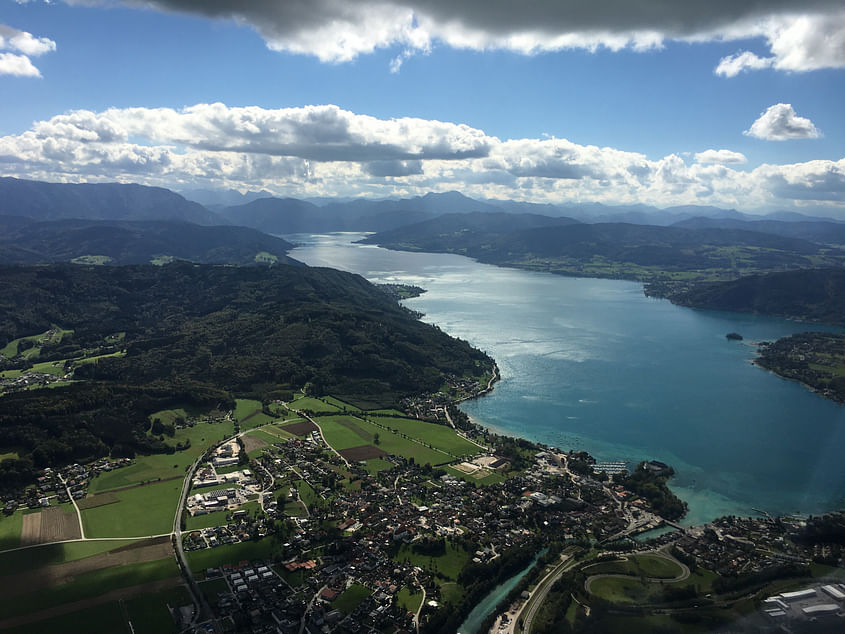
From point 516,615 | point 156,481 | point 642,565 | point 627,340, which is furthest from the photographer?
point 627,340

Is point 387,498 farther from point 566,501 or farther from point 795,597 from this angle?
point 795,597

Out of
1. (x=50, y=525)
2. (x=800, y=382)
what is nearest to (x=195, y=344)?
(x=50, y=525)

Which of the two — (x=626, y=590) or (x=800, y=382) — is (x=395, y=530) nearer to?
(x=626, y=590)

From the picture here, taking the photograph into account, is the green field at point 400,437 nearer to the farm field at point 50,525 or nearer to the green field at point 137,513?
the green field at point 137,513

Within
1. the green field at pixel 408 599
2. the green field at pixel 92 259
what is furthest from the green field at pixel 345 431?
the green field at pixel 92 259

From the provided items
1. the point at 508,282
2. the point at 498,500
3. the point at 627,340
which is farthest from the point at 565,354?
the point at 508,282
